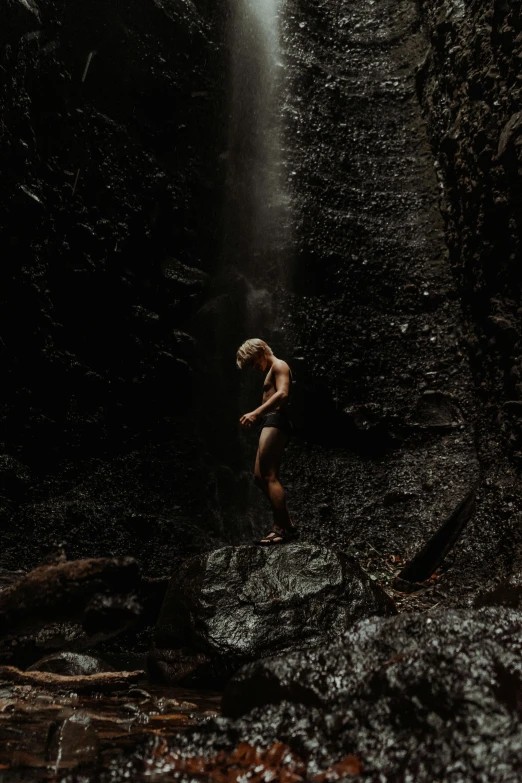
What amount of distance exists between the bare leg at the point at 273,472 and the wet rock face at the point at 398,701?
244 cm

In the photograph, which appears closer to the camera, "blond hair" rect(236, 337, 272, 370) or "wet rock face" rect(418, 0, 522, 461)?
"blond hair" rect(236, 337, 272, 370)

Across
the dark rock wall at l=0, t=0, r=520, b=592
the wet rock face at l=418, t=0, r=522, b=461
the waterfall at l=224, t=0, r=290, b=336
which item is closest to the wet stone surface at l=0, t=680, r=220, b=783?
the dark rock wall at l=0, t=0, r=520, b=592

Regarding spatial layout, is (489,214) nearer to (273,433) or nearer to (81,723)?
(273,433)

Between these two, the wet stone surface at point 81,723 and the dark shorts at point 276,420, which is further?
the dark shorts at point 276,420

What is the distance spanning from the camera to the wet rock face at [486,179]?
6.14 m

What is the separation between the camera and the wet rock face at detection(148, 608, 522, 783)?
1679 mm

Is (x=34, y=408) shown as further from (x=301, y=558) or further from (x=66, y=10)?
(x=66, y=10)

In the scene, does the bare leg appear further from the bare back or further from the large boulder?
the large boulder

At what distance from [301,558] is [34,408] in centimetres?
418

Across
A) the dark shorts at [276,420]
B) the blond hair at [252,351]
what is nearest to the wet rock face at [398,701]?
the dark shorts at [276,420]

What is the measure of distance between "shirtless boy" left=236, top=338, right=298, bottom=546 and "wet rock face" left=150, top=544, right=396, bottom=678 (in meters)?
0.24

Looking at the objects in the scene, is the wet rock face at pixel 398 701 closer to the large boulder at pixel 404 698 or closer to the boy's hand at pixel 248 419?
the large boulder at pixel 404 698

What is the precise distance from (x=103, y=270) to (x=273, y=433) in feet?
13.6

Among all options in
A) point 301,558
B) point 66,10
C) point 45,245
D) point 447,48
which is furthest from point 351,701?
point 66,10
